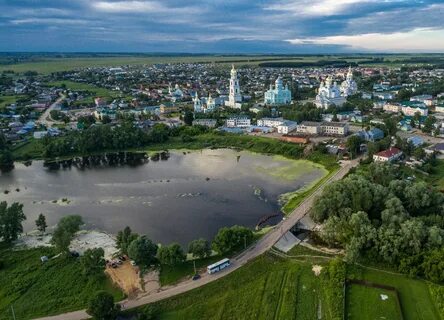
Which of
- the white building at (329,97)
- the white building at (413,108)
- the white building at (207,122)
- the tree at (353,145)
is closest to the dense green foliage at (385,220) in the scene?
the tree at (353,145)

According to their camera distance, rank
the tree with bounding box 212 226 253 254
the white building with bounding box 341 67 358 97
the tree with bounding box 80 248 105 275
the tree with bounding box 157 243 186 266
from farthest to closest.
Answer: the white building with bounding box 341 67 358 97 < the tree with bounding box 212 226 253 254 < the tree with bounding box 80 248 105 275 < the tree with bounding box 157 243 186 266

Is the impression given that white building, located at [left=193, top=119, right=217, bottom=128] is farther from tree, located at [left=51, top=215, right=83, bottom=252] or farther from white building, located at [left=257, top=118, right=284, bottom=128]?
tree, located at [left=51, top=215, right=83, bottom=252]

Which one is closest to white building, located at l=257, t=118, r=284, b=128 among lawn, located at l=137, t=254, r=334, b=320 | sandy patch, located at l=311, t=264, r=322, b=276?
sandy patch, located at l=311, t=264, r=322, b=276

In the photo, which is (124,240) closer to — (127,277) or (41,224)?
(127,277)

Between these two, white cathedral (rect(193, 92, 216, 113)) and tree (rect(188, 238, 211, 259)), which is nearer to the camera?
tree (rect(188, 238, 211, 259))

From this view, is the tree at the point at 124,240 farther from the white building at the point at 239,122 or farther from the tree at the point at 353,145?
the white building at the point at 239,122

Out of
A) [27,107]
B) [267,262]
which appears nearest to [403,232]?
[267,262]
